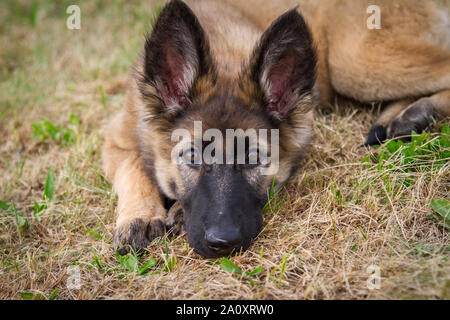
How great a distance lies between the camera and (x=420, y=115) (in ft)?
11.8

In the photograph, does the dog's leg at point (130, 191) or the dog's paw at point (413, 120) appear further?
the dog's paw at point (413, 120)

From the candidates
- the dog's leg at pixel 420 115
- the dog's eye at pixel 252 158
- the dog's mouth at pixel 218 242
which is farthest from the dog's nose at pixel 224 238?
the dog's leg at pixel 420 115

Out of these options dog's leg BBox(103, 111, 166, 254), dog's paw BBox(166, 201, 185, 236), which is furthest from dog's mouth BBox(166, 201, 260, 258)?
dog's leg BBox(103, 111, 166, 254)

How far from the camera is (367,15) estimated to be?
388cm

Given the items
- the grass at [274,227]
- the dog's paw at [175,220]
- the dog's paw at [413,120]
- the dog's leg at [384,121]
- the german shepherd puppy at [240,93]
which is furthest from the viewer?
the dog's leg at [384,121]

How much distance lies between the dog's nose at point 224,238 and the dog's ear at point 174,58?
0.91m

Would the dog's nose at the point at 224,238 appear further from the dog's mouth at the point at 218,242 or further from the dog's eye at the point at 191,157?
the dog's eye at the point at 191,157

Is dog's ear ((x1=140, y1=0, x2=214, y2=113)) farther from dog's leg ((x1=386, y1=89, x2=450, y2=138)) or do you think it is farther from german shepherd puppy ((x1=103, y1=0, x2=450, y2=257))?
dog's leg ((x1=386, y1=89, x2=450, y2=138))

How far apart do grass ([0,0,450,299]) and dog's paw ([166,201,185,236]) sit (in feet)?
0.36

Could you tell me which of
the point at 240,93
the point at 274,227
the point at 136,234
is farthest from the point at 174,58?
the point at 274,227

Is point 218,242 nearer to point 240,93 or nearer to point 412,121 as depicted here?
point 240,93

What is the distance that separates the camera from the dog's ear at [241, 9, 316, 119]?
2625mm

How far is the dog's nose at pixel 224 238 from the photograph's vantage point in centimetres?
238
